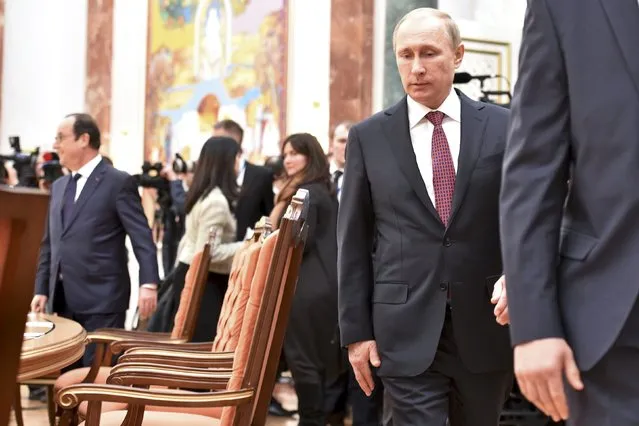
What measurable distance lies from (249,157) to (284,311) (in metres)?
10.4

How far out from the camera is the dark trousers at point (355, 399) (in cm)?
546

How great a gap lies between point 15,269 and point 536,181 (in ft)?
2.91

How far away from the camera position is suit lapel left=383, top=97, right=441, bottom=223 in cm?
295

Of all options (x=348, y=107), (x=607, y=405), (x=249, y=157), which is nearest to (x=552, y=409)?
(x=607, y=405)

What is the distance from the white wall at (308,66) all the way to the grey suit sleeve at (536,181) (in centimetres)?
980

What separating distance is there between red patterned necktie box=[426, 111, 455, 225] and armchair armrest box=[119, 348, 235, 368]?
2.77ft

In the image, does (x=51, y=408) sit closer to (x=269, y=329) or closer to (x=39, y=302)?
(x=39, y=302)

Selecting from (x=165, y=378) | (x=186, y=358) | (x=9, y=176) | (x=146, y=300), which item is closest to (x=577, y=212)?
(x=165, y=378)

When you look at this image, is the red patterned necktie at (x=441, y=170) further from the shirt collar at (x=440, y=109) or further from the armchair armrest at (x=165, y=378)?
the armchair armrest at (x=165, y=378)

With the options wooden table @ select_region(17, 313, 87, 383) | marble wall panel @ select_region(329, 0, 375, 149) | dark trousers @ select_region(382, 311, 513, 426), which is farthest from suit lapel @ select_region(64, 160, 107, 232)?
marble wall panel @ select_region(329, 0, 375, 149)

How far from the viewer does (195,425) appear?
10.4 ft

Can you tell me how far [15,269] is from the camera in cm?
123

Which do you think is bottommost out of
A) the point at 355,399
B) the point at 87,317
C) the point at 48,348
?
the point at 355,399

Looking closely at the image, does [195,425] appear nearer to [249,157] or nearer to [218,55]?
[249,157]
